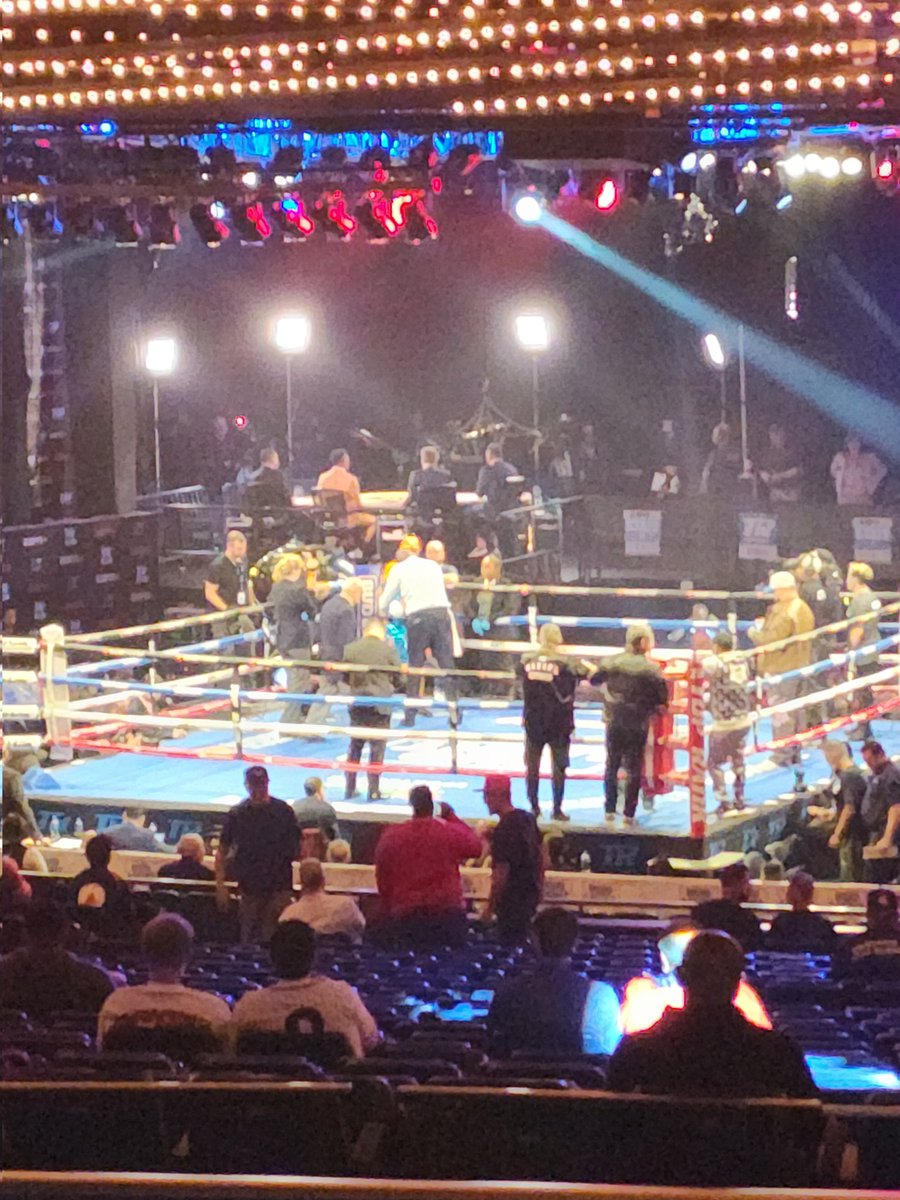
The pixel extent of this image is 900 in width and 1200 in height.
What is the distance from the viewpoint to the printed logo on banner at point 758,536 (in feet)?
60.6

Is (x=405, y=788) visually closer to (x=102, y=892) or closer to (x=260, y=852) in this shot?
(x=260, y=852)

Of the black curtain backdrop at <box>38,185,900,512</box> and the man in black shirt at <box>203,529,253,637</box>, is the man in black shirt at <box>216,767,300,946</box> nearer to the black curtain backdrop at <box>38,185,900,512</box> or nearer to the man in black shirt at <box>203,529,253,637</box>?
the man in black shirt at <box>203,529,253,637</box>

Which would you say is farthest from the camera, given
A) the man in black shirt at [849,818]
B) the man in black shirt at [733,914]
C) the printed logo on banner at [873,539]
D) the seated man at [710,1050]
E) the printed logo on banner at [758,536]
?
the printed logo on banner at [758,536]

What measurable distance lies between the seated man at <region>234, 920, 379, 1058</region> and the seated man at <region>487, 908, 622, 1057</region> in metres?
0.44

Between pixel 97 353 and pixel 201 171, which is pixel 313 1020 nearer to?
pixel 201 171

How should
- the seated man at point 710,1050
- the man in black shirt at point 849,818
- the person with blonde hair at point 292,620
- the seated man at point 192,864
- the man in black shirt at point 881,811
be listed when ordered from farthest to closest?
the person with blonde hair at point 292,620
the man in black shirt at point 849,818
the man in black shirt at point 881,811
the seated man at point 192,864
the seated man at point 710,1050

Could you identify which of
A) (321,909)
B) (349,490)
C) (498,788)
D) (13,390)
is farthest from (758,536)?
(321,909)

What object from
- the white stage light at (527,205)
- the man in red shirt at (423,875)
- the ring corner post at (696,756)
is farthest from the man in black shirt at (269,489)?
the man in red shirt at (423,875)

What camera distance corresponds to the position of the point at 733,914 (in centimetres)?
742

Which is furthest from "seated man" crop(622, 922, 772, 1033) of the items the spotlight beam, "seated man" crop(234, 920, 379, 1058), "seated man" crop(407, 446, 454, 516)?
the spotlight beam

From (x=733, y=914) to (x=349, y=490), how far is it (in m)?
11.7

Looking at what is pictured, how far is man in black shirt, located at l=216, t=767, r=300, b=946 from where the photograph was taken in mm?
8664

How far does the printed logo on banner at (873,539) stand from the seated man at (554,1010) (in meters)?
13.1

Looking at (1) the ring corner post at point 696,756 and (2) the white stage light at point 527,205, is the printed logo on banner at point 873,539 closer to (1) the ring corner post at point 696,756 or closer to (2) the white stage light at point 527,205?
(2) the white stage light at point 527,205
